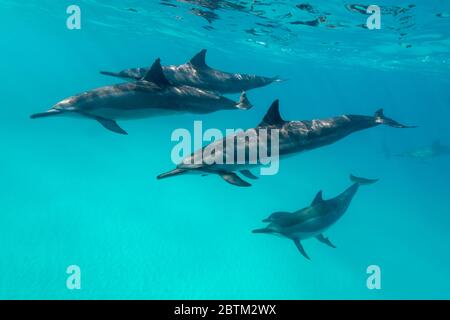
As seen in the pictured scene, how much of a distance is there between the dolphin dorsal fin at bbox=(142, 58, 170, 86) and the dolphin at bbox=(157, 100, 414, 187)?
1.68 metres

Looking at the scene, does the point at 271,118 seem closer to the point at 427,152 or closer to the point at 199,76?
the point at 199,76

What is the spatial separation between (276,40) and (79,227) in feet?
62.1

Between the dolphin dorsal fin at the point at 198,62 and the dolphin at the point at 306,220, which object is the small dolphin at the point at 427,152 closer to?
the dolphin at the point at 306,220

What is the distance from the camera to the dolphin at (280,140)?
7.06 metres

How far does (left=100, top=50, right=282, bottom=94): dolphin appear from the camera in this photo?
9688mm

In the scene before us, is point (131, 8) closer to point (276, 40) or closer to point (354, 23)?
point (276, 40)

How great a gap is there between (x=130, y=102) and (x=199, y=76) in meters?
2.60

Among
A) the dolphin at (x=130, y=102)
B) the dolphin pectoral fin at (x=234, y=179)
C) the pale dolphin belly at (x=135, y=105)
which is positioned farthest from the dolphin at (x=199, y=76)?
the dolphin pectoral fin at (x=234, y=179)

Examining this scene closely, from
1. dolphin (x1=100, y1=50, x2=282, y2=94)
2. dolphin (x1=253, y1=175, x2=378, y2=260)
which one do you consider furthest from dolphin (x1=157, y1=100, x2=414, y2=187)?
dolphin (x1=100, y1=50, x2=282, y2=94)

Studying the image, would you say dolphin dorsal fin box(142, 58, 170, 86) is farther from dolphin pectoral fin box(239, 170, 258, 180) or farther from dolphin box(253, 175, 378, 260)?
dolphin box(253, 175, 378, 260)

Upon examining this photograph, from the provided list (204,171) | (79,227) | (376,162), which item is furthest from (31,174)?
(376,162)

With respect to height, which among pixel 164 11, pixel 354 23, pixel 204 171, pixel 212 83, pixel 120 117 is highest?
pixel 164 11

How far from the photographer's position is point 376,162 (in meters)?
56.3
